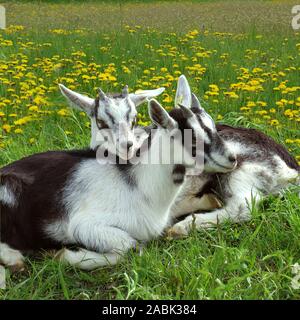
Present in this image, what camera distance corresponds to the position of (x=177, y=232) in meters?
5.52

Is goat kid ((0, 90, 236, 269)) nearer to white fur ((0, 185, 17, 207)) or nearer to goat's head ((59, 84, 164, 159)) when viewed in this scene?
white fur ((0, 185, 17, 207))

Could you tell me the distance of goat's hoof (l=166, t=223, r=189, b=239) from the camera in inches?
216

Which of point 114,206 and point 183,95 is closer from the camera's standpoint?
point 114,206

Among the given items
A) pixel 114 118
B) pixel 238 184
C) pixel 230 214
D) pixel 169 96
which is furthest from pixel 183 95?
pixel 169 96

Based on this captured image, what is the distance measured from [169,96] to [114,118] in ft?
9.54

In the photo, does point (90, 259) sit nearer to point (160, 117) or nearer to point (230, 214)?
point (160, 117)

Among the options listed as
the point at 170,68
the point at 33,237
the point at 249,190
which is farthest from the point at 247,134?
the point at 170,68

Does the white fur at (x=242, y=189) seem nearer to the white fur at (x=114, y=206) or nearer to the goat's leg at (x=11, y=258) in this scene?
the white fur at (x=114, y=206)

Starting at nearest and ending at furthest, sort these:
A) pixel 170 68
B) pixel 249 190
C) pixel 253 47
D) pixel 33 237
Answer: pixel 33 237 < pixel 249 190 < pixel 170 68 < pixel 253 47

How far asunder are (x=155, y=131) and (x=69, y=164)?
795 millimetres

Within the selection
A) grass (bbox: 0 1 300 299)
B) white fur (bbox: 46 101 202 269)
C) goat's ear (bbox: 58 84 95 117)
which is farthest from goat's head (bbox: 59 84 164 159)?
grass (bbox: 0 1 300 299)

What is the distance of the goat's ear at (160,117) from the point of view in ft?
16.1

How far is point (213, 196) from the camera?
5895 millimetres
